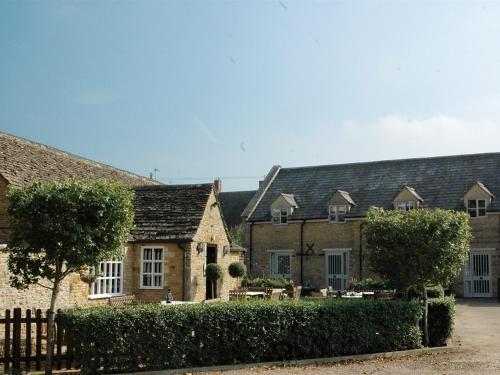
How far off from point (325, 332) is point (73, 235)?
6.23 m

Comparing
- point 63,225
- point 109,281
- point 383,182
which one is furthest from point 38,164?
point 383,182

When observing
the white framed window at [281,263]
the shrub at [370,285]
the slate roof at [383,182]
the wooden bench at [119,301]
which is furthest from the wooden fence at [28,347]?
the white framed window at [281,263]

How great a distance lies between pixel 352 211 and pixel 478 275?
855 centimetres

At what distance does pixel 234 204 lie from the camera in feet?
194

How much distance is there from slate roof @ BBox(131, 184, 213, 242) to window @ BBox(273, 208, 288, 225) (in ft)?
45.9

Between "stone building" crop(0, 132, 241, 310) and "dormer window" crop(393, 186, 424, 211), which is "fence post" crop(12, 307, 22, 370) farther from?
"dormer window" crop(393, 186, 424, 211)

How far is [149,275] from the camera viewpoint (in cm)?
2478

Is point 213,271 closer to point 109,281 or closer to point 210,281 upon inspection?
point 210,281

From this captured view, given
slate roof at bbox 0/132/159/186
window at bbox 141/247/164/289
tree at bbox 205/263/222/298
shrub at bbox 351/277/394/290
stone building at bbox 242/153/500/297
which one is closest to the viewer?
slate roof at bbox 0/132/159/186

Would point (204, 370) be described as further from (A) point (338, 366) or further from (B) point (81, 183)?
(B) point (81, 183)

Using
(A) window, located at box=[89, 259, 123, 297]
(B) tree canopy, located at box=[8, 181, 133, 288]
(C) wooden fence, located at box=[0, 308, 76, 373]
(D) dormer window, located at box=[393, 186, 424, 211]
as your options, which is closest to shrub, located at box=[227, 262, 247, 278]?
(A) window, located at box=[89, 259, 123, 297]

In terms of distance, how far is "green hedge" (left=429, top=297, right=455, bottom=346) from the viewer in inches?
655

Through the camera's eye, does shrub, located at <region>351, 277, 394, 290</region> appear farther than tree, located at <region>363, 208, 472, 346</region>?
Yes

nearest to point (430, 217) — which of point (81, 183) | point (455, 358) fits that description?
point (455, 358)
